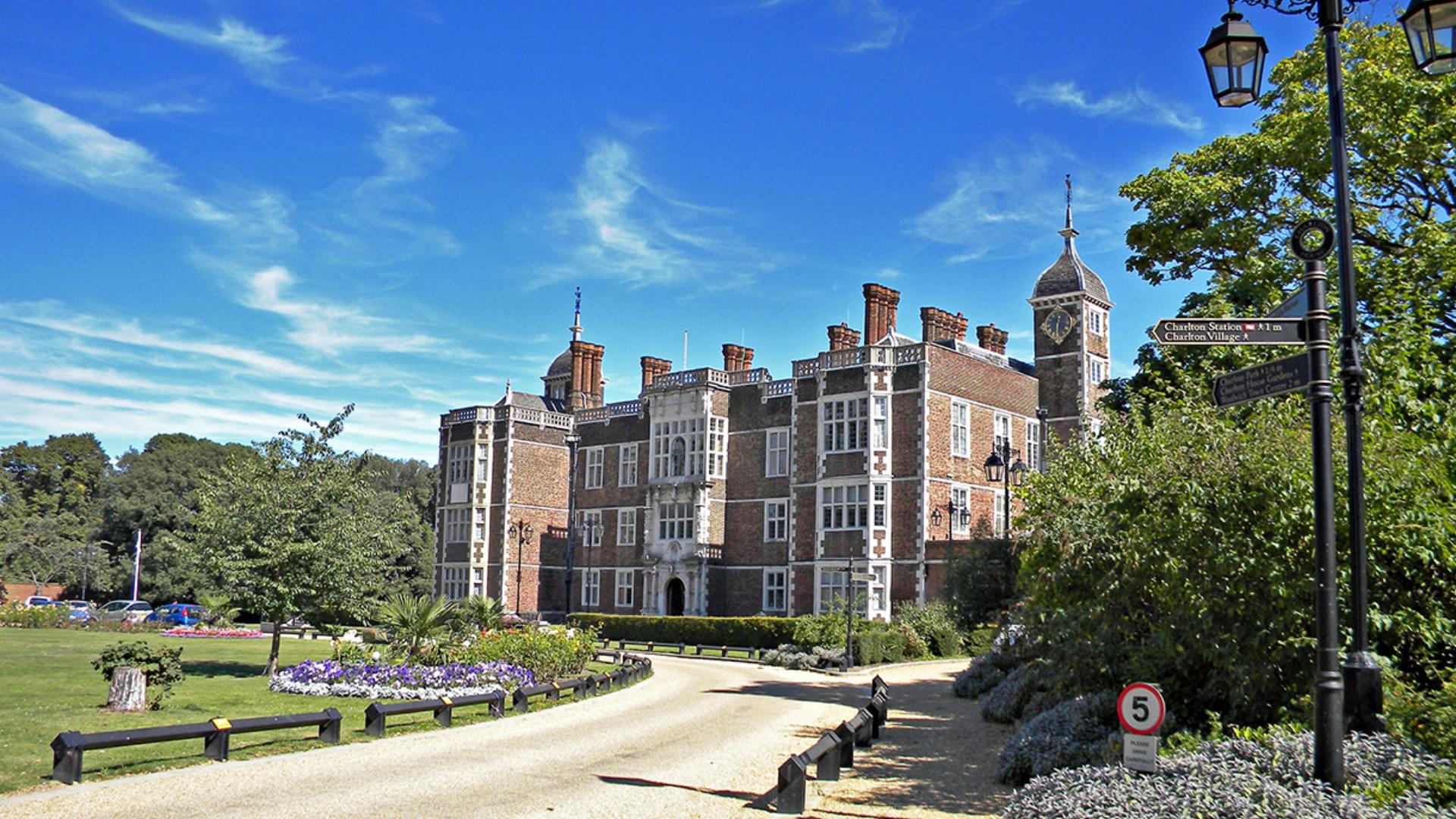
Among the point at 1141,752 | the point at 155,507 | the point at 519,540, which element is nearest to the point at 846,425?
the point at 519,540

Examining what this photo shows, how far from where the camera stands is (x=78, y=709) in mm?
17312

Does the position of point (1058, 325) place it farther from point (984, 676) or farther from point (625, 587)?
point (984, 676)

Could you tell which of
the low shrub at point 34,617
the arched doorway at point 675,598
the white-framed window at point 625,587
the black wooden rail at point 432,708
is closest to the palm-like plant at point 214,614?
the low shrub at point 34,617

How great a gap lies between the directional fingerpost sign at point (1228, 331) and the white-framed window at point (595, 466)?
47523mm

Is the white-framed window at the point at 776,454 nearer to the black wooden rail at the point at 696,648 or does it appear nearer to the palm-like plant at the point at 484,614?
the black wooden rail at the point at 696,648

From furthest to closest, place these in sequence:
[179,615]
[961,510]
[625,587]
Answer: [179,615]
[625,587]
[961,510]

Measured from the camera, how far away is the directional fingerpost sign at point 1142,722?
855 cm

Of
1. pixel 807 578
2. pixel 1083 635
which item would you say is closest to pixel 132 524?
pixel 807 578

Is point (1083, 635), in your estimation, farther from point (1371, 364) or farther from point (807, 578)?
point (807, 578)

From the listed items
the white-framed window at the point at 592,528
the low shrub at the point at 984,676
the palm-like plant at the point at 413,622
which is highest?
the white-framed window at the point at 592,528

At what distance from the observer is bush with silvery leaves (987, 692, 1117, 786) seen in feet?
40.6

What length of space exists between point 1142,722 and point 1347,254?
3.76 meters

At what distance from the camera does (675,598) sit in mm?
51406

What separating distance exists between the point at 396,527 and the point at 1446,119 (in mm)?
22912
